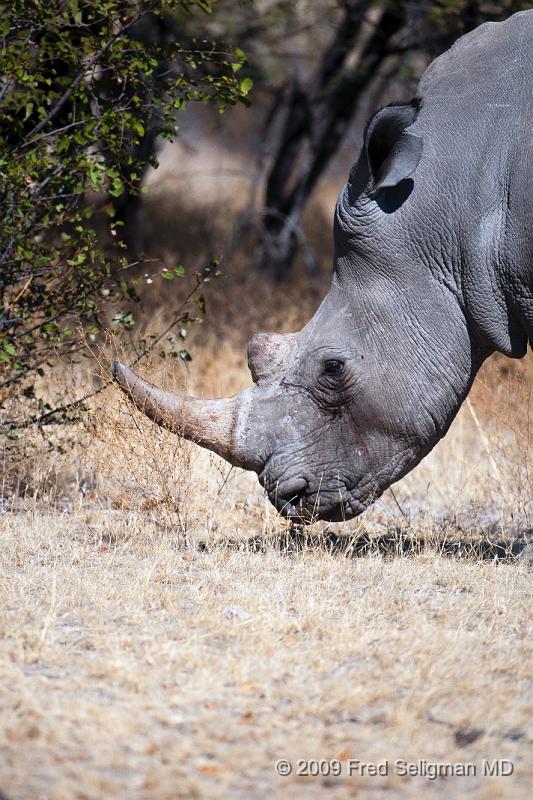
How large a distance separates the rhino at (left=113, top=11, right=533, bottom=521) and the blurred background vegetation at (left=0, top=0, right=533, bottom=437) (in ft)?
3.43

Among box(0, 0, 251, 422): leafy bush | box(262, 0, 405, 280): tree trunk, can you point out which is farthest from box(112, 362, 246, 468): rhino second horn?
box(262, 0, 405, 280): tree trunk

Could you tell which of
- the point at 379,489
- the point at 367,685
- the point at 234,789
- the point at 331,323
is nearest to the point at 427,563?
the point at 379,489

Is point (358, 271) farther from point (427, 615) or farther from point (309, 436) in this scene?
point (427, 615)

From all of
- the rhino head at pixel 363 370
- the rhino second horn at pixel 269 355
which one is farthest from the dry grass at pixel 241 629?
the rhino second horn at pixel 269 355

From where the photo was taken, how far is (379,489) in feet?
18.0

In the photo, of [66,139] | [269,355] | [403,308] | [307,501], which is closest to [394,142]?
[403,308]

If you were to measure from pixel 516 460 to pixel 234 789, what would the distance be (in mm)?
4133

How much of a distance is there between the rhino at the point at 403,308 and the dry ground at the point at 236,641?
51 cm

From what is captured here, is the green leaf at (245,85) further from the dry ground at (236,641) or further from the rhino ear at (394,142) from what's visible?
the dry ground at (236,641)

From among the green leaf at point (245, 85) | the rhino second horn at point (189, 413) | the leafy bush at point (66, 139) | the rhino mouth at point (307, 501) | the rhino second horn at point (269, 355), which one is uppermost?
the green leaf at point (245, 85)

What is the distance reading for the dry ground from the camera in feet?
11.5

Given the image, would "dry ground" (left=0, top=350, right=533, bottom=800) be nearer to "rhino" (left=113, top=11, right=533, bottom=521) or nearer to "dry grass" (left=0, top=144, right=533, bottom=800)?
"dry grass" (left=0, top=144, right=533, bottom=800)

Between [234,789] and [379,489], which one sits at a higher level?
[379,489]

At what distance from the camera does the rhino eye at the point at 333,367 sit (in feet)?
17.7
